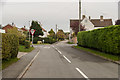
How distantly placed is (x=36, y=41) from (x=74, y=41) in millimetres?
14227

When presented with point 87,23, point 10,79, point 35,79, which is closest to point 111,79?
point 35,79

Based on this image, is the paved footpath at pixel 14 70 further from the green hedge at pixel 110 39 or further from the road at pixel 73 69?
the green hedge at pixel 110 39

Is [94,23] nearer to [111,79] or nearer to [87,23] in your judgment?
[87,23]

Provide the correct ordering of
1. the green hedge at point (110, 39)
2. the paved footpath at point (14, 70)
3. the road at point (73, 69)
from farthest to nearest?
the green hedge at point (110, 39) → the road at point (73, 69) → the paved footpath at point (14, 70)

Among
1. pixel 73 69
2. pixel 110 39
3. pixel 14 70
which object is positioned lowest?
pixel 73 69

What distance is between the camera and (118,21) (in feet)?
132

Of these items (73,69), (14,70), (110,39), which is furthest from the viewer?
(110,39)

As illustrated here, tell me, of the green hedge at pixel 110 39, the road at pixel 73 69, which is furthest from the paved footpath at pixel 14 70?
the green hedge at pixel 110 39

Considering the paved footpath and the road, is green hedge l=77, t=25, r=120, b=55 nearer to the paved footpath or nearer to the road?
the road

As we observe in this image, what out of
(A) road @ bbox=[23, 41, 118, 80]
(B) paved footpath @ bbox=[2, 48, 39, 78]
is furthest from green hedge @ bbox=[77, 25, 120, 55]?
(B) paved footpath @ bbox=[2, 48, 39, 78]

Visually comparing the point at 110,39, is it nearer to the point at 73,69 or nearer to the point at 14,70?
the point at 73,69

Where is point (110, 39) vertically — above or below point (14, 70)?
above

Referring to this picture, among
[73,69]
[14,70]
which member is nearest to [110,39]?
[73,69]

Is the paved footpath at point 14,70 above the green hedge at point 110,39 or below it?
below
